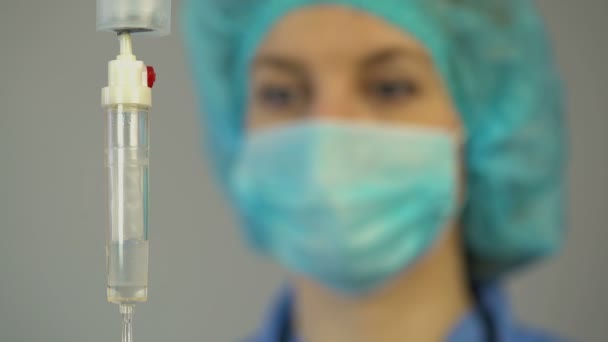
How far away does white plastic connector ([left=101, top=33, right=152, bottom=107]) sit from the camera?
56.2 inches

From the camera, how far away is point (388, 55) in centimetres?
115

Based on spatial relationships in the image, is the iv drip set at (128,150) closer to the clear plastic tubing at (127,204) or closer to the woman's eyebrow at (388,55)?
the clear plastic tubing at (127,204)

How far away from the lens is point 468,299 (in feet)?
4.24

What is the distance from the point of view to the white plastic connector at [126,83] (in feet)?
4.68

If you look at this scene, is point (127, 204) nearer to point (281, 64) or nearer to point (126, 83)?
point (126, 83)

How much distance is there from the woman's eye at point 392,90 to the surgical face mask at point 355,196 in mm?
34

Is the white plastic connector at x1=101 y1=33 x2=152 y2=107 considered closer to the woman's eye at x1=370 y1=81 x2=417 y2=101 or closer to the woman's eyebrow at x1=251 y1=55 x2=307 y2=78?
the woman's eyebrow at x1=251 y1=55 x2=307 y2=78

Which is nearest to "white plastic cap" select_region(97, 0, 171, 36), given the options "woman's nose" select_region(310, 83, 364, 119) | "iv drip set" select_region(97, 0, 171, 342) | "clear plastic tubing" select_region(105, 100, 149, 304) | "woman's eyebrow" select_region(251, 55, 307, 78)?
Answer: "iv drip set" select_region(97, 0, 171, 342)

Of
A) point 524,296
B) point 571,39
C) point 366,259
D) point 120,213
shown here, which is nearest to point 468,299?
point 524,296

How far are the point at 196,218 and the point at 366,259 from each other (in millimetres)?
419

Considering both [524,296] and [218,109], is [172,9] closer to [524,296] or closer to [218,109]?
[218,109]

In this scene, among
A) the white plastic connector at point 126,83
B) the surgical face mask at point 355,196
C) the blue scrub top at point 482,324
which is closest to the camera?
the surgical face mask at point 355,196

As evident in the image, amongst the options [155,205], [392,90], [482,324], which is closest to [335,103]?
[392,90]

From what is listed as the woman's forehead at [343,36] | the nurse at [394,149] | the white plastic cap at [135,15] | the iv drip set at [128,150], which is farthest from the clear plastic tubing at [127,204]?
the woman's forehead at [343,36]
